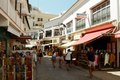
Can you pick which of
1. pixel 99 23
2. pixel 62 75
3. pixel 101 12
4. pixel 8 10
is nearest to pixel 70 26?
pixel 99 23

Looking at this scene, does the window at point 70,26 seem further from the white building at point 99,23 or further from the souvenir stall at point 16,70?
the souvenir stall at point 16,70

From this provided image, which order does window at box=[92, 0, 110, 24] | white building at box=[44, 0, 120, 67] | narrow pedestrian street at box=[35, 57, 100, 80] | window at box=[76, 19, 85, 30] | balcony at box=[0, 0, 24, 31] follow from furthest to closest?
window at box=[76, 19, 85, 30] < window at box=[92, 0, 110, 24] < white building at box=[44, 0, 120, 67] < narrow pedestrian street at box=[35, 57, 100, 80] < balcony at box=[0, 0, 24, 31]

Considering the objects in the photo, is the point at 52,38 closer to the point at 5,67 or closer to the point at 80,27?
the point at 80,27

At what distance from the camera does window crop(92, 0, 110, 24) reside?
23.7m

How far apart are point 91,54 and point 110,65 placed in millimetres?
5461

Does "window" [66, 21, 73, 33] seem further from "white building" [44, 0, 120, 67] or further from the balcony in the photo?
the balcony

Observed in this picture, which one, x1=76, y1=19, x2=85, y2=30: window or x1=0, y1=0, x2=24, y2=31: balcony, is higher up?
x1=76, y1=19, x2=85, y2=30: window

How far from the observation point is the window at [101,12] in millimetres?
23664

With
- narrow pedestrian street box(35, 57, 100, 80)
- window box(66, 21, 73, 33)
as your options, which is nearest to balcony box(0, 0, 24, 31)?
narrow pedestrian street box(35, 57, 100, 80)

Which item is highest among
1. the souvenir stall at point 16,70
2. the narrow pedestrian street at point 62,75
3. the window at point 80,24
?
the window at point 80,24

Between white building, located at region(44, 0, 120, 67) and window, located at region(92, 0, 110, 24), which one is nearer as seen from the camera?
white building, located at region(44, 0, 120, 67)

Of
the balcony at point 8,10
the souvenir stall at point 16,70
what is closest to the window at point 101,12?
the balcony at point 8,10

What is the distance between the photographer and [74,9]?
36281 millimetres

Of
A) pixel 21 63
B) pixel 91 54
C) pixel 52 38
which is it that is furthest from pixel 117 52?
pixel 52 38
